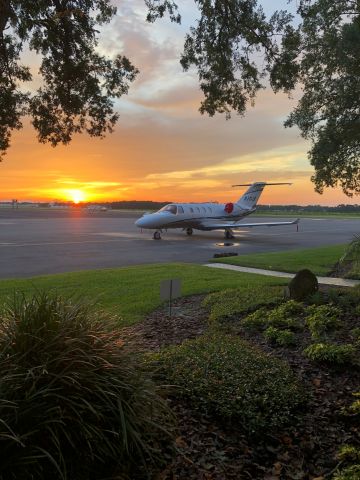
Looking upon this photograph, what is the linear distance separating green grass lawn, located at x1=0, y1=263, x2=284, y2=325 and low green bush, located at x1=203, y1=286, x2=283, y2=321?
1.09 m

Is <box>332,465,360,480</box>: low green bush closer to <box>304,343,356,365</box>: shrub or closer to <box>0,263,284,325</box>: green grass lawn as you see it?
<box>304,343,356,365</box>: shrub

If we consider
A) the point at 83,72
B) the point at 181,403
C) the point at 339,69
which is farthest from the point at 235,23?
the point at 181,403

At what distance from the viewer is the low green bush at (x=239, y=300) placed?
8.02m

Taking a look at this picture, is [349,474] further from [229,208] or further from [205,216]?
[229,208]

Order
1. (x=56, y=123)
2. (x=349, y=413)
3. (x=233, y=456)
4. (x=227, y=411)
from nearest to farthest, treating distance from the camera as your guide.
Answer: (x=233, y=456)
(x=227, y=411)
(x=349, y=413)
(x=56, y=123)

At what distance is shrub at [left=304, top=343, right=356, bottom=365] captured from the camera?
18.2 feet

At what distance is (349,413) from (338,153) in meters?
14.8

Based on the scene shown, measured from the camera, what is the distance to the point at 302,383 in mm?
5055

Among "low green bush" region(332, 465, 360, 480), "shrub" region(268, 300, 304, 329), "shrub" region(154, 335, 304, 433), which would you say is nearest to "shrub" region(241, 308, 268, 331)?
"shrub" region(268, 300, 304, 329)

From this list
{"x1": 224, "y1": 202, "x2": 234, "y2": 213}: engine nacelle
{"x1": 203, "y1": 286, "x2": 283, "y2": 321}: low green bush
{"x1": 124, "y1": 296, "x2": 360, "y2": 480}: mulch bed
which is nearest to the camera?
{"x1": 124, "y1": 296, "x2": 360, "y2": 480}: mulch bed

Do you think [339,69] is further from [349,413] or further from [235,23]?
[349,413]

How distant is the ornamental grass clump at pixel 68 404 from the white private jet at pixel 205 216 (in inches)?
1011

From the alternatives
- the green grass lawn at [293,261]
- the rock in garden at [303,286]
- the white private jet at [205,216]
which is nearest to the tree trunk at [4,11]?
the rock in garden at [303,286]

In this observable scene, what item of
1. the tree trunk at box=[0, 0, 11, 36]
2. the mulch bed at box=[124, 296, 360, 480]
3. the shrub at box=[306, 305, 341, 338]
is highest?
the tree trunk at box=[0, 0, 11, 36]
